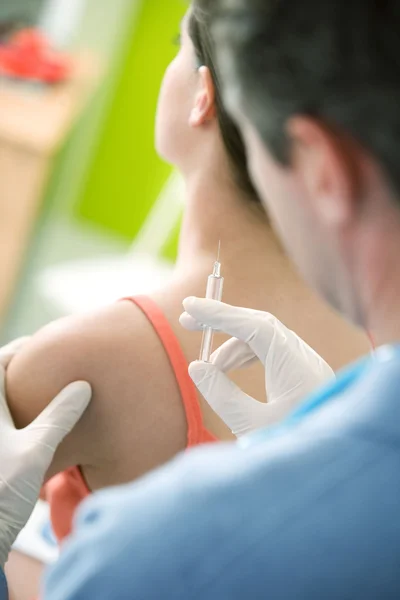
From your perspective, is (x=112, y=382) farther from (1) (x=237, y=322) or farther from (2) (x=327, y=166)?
(2) (x=327, y=166)

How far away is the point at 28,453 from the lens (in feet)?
3.41

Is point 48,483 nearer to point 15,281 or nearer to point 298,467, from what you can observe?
point 298,467

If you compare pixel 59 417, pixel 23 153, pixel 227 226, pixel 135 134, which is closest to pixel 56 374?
pixel 59 417

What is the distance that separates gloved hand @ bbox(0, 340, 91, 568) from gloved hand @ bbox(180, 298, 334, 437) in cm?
16

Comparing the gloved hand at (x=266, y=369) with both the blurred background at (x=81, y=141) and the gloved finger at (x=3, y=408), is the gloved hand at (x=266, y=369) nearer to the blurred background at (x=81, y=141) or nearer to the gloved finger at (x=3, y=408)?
the gloved finger at (x=3, y=408)

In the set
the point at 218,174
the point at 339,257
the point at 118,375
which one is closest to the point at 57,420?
the point at 118,375

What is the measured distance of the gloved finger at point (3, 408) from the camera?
108 centimetres

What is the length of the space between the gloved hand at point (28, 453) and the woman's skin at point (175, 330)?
39 mm

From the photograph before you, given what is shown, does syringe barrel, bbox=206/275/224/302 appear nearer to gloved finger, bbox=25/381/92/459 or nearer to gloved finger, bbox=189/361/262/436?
gloved finger, bbox=189/361/262/436

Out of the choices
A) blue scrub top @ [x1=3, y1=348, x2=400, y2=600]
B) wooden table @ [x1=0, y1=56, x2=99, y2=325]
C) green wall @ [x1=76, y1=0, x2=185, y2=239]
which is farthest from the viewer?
green wall @ [x1=76, y1=0, x2=185, y2=239]

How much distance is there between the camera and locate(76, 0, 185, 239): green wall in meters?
3.41

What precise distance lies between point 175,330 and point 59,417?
18 centimetres

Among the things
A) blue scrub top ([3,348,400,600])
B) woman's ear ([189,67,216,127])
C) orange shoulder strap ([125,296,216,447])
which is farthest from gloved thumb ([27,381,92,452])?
blue scrub top ([3,348,400,600])

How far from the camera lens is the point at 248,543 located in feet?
1.81
